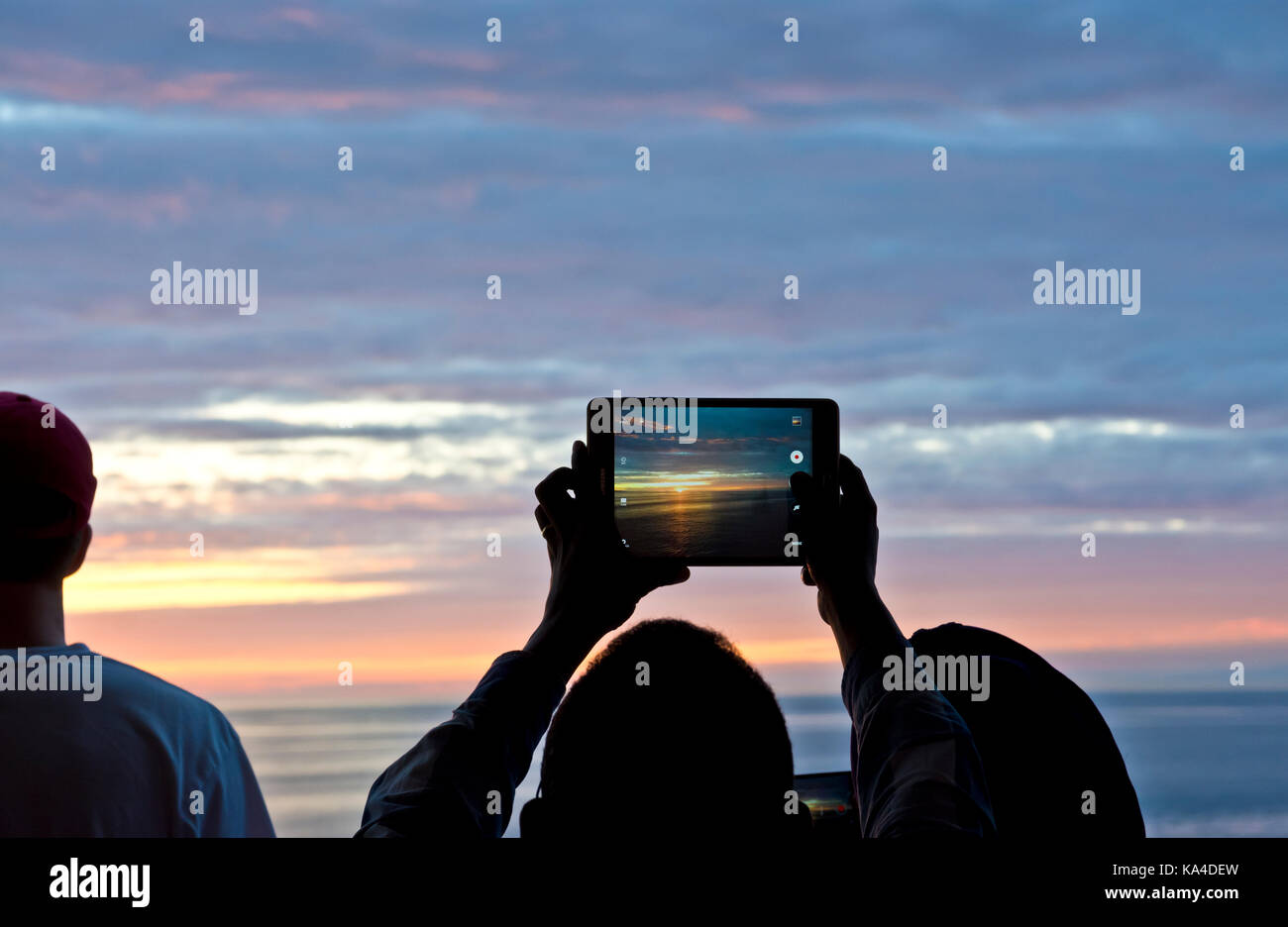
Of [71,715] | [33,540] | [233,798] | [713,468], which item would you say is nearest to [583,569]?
[713,468]

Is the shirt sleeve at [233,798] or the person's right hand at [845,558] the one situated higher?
the person's right hand at [845,558]

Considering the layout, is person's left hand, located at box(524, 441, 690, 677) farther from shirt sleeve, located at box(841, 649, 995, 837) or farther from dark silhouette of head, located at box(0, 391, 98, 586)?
dark silhouette of head, located at box(0, 391, 98, 586)

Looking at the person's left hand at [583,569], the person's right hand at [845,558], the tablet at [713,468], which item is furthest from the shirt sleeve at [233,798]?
the person's right hand at [845,558]

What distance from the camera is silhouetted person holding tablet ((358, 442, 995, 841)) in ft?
5.11

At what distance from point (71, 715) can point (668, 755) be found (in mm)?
1631

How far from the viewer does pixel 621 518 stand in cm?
246

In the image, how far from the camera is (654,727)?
1.57 meters

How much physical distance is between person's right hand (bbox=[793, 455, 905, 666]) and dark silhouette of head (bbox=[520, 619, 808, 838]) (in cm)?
60

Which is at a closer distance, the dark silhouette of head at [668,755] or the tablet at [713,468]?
the dark silhouette of head at [668,755]

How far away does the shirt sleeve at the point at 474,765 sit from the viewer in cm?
177

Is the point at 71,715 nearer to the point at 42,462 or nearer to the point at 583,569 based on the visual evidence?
the point at 42,462

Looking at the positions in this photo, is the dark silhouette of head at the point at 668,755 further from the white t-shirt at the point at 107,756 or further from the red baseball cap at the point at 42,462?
the red baseball cap at the point at 42,462

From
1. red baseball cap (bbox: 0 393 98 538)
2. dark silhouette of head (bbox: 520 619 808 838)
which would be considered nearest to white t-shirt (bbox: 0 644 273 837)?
red baseball cap (bbox: 0 393 98 538)
